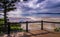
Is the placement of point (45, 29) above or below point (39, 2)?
below

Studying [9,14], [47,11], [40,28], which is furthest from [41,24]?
[9,14]

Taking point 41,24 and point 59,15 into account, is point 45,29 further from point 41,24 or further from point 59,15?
point 59,15

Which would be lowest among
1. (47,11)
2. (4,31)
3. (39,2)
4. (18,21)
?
(4,31)

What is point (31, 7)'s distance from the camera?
18.2 feet

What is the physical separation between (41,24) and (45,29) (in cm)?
24

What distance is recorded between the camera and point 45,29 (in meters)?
5.73

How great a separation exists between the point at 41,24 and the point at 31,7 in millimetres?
774

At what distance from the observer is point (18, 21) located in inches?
224

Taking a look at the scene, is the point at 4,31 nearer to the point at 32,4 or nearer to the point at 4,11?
the point at 4,11

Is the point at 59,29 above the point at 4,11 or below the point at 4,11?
below

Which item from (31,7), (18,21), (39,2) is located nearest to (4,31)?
(18,21)

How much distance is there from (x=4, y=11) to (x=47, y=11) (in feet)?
5.24

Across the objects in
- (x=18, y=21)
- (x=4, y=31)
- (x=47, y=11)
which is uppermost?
(x=47, y=11)

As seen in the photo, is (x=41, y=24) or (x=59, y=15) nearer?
(x=59, y=15)
